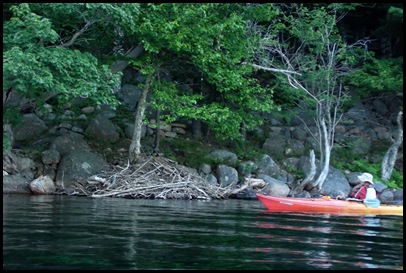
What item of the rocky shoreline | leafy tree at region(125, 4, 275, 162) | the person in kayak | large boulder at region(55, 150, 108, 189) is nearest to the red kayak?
the person in kayak

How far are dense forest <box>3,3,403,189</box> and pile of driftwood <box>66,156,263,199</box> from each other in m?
0.78

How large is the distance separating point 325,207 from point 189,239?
6.89 m

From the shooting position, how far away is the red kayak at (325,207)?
14367 millimetres

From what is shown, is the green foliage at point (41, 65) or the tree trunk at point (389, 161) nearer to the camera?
the green foliage at point (41, 65)

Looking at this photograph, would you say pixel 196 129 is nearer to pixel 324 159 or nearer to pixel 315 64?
pixel 324 159

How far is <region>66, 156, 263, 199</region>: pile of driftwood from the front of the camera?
17.6 meters

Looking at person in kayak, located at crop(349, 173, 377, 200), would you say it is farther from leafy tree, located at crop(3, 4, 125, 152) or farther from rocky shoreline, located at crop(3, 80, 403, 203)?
leafy tree, located at crop(3, 4, 125, 152)

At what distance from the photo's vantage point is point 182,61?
19.7 m

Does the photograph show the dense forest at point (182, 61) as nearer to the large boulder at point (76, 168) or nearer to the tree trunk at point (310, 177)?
the tree trunk at point (310, 177)

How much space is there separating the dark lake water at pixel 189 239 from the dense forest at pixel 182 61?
10.7ft

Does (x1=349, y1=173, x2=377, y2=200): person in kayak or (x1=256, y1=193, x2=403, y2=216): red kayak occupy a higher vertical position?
(x1=349, y1=173, x2=377, y2=200): person in kayak

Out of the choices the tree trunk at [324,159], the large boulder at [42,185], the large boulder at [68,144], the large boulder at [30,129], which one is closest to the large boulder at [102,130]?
the large boulder at [68,144]

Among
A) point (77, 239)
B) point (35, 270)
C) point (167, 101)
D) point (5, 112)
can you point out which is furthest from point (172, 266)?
point (167, 101)

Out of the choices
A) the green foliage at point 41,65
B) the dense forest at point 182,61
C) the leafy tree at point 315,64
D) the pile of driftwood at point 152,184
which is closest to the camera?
the green foliage at point 41,65
